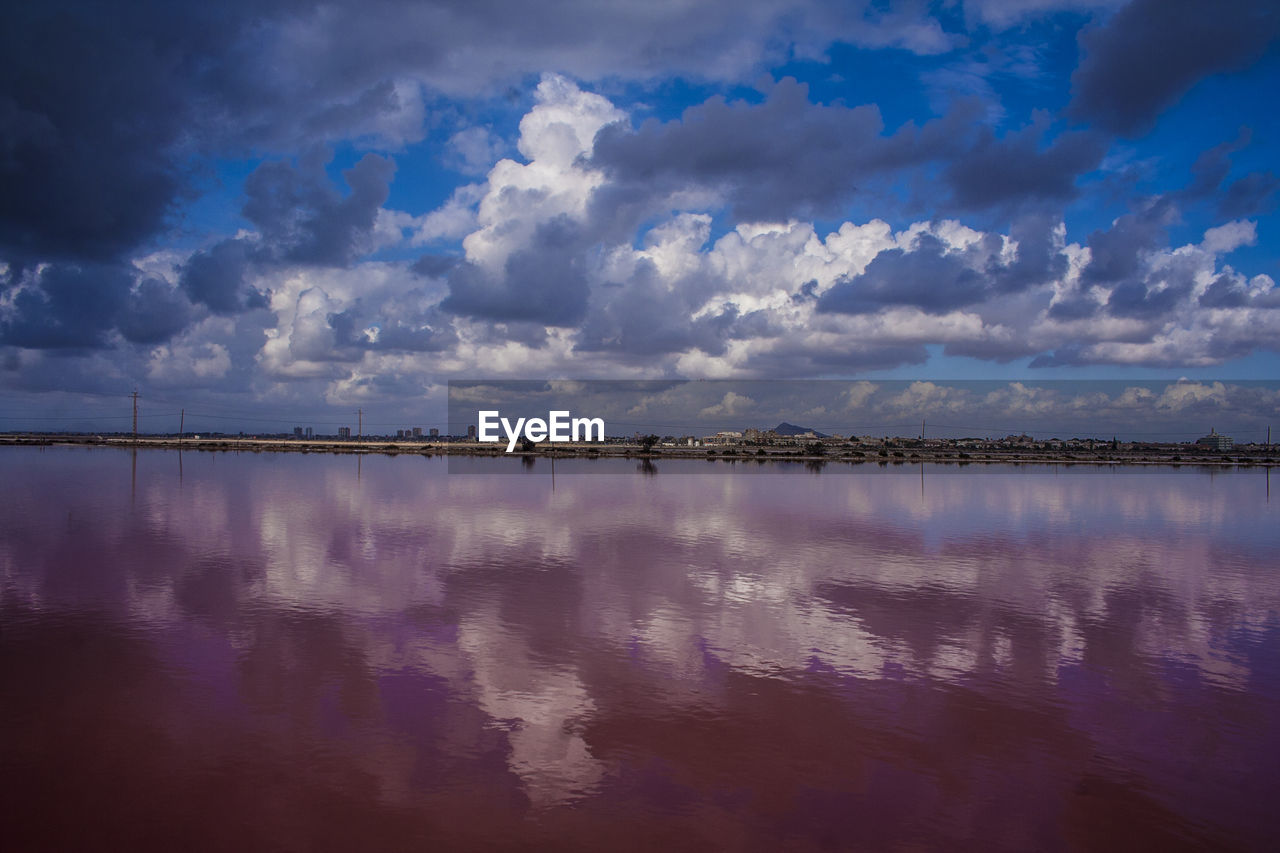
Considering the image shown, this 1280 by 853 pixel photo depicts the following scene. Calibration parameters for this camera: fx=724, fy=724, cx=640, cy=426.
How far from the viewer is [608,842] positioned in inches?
321

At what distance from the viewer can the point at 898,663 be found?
1385 cm

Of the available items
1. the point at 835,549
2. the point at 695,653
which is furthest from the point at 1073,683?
the point at 835,549

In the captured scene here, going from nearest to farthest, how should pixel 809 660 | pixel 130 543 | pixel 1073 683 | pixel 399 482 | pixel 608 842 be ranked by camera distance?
pixel 608 842 → pixel 1073 683 → pixel 809 660 → pixel 130 543 → pixel 399 482

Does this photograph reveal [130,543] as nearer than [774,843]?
No

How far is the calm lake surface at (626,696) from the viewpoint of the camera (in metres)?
8.61

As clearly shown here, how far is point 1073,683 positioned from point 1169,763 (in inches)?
115

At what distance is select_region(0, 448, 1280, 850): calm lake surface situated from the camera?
861 cm

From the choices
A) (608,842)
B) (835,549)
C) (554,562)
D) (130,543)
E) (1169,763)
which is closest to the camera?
(608,842)

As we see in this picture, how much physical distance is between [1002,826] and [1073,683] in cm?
567

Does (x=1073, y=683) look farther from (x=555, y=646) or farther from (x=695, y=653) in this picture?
(x=555, y=646)

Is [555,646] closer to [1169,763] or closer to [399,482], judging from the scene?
[1169,763]

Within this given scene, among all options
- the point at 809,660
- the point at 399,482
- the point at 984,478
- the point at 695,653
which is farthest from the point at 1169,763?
the point at 984,478

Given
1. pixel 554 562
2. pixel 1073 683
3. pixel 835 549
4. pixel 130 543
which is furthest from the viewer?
pixel 835 549

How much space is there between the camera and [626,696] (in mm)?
12000
